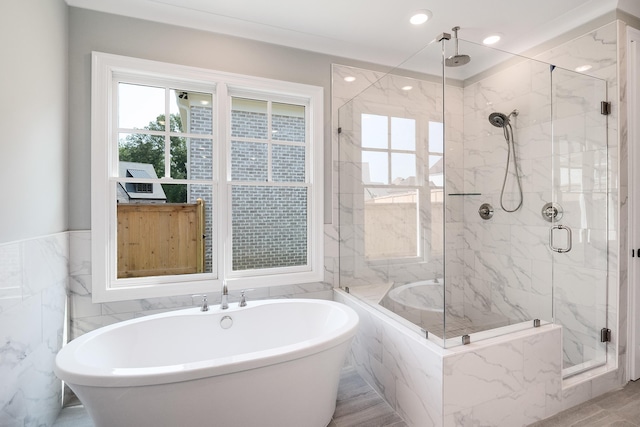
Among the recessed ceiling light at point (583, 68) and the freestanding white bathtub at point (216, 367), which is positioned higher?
the recessed ceiling light at point (583, 68)

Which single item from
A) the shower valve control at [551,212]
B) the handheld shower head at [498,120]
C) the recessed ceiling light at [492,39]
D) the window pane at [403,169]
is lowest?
the shower valve control at [551,212]

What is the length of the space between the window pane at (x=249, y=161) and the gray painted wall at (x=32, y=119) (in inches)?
42.5

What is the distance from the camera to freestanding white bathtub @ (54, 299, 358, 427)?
1.30 metres

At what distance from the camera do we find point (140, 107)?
88.3 inches

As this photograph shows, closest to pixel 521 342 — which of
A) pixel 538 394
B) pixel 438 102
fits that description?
pixel 538 394

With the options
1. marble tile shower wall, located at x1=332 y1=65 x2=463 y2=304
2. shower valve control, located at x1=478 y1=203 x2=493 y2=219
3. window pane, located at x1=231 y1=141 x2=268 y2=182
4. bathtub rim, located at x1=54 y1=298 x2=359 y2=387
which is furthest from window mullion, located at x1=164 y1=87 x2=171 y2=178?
shower valve control, located at x1=478 y1=203 x2=493 y2=219

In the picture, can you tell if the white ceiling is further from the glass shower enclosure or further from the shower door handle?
the shower door handle

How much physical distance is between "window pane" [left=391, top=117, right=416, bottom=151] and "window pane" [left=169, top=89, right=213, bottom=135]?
4.78 ft

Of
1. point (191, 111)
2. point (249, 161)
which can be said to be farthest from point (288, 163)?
point (191, 111)

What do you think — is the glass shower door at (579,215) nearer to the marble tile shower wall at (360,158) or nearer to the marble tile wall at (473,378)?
the marble tile wall at (473,378)

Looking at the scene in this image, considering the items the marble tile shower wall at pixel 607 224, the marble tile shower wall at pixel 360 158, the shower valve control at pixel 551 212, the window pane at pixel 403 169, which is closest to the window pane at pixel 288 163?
the marble tile shower wall at pixel 360 158

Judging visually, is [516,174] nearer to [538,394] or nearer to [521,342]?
[521,342]

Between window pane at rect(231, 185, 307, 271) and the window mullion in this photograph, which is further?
window pane at rect(231, 185, 307, 271)

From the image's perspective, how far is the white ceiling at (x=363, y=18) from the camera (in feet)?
6.70
